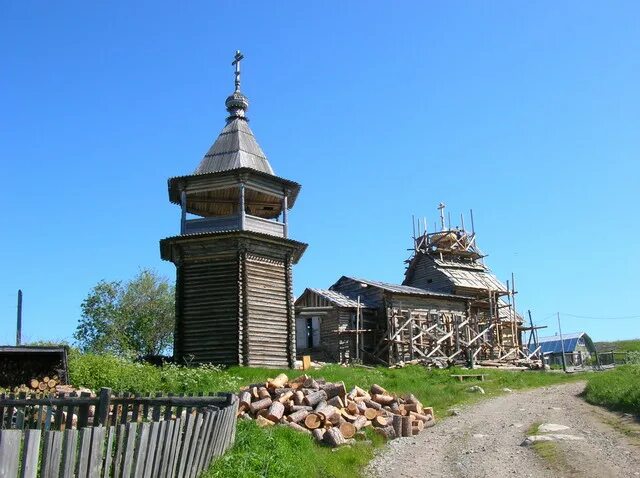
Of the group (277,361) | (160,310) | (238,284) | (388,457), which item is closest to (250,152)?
(238,284)

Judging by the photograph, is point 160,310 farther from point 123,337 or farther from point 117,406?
point 117,406

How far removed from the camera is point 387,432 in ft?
42.9

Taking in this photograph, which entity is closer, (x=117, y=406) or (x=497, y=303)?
(x=117, y=406)

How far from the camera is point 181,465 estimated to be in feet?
20.3

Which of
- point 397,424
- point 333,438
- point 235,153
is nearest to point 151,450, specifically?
point 333,438

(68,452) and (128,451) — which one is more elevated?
(68,452)

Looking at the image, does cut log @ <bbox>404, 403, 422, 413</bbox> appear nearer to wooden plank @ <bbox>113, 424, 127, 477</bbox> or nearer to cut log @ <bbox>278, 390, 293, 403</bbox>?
cut log @ <bbox>278, 390, 293, 403</bbox>

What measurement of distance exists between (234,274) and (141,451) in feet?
55.9

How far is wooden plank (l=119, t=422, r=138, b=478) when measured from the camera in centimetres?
507

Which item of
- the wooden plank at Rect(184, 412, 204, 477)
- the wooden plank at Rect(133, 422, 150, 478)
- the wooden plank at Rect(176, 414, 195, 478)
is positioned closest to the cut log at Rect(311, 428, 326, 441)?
the wooden plank at Rect(184, 412, 204, 477)

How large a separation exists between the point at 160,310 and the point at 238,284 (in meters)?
28.6

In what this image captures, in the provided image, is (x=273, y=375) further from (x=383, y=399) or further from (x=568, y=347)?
(x=568, y=347)

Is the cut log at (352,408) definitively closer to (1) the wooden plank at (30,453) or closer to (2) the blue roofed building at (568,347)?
(1) the wooden plank at (30,453)

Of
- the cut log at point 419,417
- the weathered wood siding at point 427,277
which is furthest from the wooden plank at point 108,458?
the weathered wood siding at point 427,277
